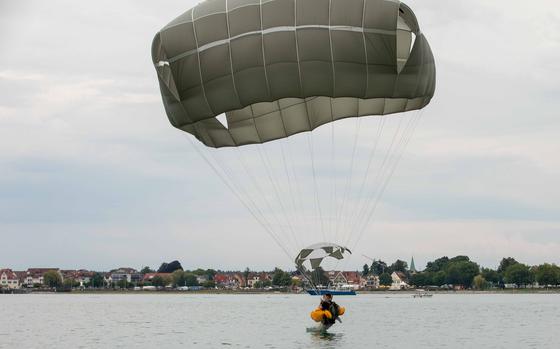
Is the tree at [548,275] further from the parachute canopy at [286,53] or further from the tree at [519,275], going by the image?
the parachute canopy at [286,53]

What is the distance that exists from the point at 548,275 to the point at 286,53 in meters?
173

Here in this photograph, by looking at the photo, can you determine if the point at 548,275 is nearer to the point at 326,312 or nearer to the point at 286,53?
the point at 326,312

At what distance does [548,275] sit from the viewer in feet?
614

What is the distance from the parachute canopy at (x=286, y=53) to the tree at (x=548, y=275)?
6700 inches

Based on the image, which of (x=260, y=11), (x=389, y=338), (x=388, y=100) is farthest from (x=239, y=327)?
(x=260, y=11)

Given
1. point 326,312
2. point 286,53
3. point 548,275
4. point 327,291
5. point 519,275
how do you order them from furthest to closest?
point 519,275 → point 548,275 → point 327,291 → point 326,312 → point 286,53

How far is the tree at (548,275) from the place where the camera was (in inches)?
7372

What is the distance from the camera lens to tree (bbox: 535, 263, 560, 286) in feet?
614

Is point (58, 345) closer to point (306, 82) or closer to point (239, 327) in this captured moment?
point (239, 327)

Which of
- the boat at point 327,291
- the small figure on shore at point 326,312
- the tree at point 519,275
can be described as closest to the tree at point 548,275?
the tree at point 519,275

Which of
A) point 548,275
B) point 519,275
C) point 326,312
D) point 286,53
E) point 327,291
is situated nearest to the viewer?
point 286,53

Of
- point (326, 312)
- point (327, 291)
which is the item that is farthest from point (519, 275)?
point (326, 312)

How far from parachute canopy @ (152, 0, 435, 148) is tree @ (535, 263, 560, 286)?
17018 cm

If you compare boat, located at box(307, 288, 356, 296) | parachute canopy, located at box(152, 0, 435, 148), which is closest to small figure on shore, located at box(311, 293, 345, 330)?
boat, located at box(307, 288, 356, 296)
